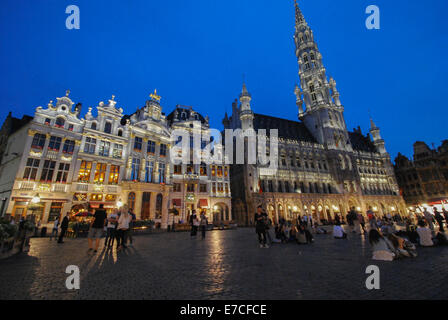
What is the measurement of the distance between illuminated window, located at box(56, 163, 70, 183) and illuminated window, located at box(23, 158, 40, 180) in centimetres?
191

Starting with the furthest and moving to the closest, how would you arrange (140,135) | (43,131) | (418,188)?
(418,188) < (140,135) < (43,131)

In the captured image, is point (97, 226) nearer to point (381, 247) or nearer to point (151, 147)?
point (381, 247)

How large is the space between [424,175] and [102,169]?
73.5 metres

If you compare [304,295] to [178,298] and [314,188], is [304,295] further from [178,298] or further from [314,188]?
[314,188]

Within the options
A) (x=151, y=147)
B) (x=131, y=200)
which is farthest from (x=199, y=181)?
(x=131, y=200)

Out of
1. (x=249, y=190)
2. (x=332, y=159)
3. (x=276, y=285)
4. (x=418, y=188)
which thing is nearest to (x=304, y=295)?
(x=276, y=285)

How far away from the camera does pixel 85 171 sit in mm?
23625

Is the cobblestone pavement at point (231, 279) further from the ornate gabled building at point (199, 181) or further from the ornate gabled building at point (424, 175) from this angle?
the ornate gabled building at point (424, 175)

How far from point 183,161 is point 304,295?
28.7m

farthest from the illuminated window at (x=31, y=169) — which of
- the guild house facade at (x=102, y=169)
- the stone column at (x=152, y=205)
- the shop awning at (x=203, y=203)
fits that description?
the shop awning at (x=203, y=203)

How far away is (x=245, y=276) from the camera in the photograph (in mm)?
4844

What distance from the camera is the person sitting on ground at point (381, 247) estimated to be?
5.97 m

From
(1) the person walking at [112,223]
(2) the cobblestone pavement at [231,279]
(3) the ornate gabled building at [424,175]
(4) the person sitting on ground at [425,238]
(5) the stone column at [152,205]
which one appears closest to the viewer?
(2) the cobblestone pavement at [231,279]

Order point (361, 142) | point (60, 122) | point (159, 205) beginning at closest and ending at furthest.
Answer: point (60, 122), point (159, 205), point (361, 142)
